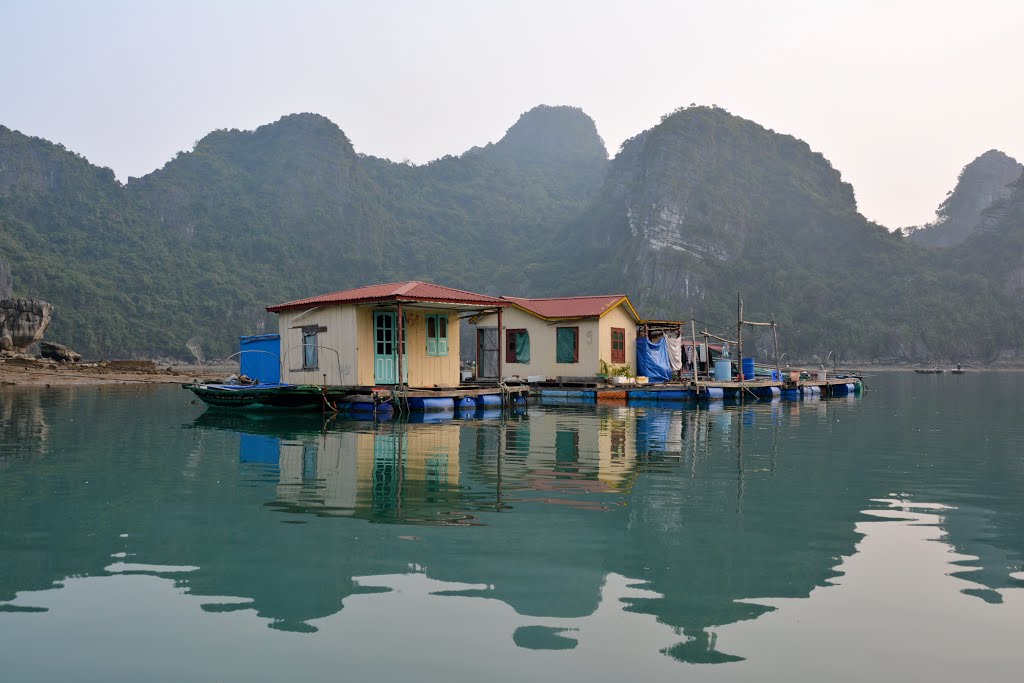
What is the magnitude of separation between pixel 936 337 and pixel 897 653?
405 feet

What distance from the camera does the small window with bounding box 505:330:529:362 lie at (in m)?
35.8

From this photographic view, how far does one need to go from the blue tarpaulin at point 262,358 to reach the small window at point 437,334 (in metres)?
5.48

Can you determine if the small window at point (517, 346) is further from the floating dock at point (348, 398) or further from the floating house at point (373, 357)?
the floating dock at point (348, 398)

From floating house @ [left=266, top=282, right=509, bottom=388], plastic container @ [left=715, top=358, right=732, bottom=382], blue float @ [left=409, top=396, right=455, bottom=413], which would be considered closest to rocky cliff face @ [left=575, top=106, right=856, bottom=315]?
plastic container @ [left=715, top=358, right=732, bottom=382]

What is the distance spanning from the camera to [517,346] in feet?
119

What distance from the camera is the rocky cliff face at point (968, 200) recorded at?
18288 centimetres

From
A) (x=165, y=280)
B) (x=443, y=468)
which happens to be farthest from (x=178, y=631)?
(x=165, y=280)

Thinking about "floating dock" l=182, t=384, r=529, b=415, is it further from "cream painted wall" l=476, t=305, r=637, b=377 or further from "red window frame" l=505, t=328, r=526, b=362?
"red window frame" l=505, t=328, r=526, b=362

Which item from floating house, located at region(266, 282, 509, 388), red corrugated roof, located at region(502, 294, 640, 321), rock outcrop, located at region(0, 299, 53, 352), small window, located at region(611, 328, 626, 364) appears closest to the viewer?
floating house, located at region(266, 282, 509, 388)

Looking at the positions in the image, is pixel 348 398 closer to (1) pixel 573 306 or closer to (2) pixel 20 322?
(1) pixel 573 306

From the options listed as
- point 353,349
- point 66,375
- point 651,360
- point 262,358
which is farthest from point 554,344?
point 66,375

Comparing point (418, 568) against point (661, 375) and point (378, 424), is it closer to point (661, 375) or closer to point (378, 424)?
point (378, 424)

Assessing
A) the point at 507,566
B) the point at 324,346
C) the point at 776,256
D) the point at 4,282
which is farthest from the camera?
the point at 776,256

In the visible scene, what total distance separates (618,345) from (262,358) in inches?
605
